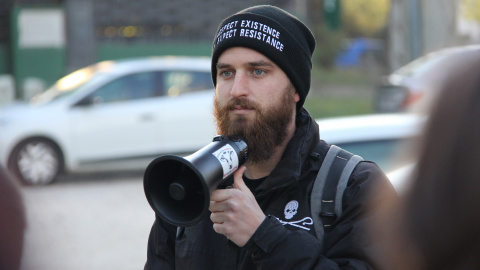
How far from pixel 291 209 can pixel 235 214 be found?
0.80ft

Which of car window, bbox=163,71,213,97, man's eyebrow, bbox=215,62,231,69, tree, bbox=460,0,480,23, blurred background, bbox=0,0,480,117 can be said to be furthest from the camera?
tree, bbox=460,0,480,23

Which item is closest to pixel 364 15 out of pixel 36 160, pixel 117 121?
pixel 117 121

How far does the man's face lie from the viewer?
257cm

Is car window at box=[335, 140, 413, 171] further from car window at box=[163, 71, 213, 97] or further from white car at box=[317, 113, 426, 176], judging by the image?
car window at box=[163, 71, 213, 97]

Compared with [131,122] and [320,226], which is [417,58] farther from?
[320,226]

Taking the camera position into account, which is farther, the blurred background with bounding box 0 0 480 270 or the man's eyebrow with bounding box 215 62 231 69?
the blurred background with bounding box 0 0 480 270

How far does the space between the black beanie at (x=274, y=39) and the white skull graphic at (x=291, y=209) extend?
47cm

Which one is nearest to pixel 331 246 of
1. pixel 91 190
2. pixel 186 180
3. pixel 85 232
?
pixel 186 180

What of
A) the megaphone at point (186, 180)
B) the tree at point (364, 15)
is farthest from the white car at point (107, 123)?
the tree at point (364, 15)

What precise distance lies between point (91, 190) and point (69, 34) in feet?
31.1

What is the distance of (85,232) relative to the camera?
319 inches

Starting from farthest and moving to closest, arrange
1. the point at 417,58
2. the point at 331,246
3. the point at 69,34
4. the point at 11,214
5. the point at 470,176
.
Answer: the point at 69,34, the point at 417,58, the point at 331,246, the point at 11,214, the point at 470,176

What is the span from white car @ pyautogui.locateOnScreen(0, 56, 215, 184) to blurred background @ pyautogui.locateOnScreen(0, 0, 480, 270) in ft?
0.14

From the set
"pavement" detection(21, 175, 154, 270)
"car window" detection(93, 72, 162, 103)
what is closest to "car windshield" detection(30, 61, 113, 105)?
"car window" detection(93, 72, 162, 103)
